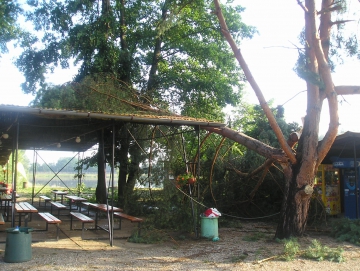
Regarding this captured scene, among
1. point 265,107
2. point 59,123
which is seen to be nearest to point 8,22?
point 59,123

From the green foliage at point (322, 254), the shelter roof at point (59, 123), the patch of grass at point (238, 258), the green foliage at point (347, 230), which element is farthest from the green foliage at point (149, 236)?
the green foliage at point (347, 230)

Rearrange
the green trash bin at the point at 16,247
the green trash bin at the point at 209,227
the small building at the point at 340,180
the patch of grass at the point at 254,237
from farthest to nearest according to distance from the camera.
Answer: the small building at the point at 340,180 < the patch of grass at the point at 254,237 < the green trash bin at the point at 209,227 < the green trash bin at the point at 16,247

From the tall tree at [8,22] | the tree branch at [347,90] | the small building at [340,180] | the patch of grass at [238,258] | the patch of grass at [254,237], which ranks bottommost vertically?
the patch of grass at [238,258]

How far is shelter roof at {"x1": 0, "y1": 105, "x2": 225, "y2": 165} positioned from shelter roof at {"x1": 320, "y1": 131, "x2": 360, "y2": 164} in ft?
12.3

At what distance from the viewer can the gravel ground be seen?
22.5ft

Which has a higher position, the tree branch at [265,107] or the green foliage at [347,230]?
the tree branch at [265,107]

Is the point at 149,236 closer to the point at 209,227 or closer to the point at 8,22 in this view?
the point at 209,227

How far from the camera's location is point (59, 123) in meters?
11.4

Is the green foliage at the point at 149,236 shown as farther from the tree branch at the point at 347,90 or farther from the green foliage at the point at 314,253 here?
the tree branch at the point at 347,90

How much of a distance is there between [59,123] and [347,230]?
8172 millimetres

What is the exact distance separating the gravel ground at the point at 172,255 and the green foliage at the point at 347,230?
26 cm

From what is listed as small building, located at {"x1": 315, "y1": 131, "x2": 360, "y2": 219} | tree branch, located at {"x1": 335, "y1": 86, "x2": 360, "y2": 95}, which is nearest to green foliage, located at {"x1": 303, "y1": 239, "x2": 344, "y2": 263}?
tree branch, located at {"x1": 335, "y1": 86, "x2": 360, "y2": 95}

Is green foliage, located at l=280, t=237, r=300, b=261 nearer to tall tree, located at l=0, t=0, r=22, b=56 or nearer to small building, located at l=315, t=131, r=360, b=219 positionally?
small building, located at l=315, t=131, r=360, b=219

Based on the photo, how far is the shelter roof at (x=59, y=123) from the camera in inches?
316
